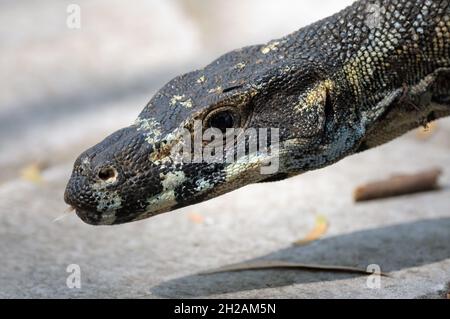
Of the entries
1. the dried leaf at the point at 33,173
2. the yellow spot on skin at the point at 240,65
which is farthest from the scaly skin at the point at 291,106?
the dried leaf at the point at 33,173

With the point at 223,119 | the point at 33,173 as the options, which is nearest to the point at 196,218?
the point at 33,173

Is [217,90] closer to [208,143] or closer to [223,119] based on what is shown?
[223,119]

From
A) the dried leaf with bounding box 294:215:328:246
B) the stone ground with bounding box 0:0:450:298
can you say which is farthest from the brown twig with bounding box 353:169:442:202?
the dried leaf with bounding box 294:215:328:246

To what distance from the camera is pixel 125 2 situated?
12273 mm

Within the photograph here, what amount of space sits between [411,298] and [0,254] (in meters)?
2.85

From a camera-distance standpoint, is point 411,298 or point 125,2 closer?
point 411,298

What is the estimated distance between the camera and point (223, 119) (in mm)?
4508

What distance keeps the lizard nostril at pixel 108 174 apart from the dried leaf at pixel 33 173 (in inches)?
129

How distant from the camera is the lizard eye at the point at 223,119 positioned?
14.7 feet

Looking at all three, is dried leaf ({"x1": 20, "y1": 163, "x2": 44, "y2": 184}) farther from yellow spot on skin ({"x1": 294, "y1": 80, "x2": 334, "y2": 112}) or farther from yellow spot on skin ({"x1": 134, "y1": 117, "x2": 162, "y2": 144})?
yellow spot on skin ({"x1": 294, "y1": 80, "x2": 334, "y2": 112})

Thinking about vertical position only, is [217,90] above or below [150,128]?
above

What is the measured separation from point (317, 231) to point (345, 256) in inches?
28.9
